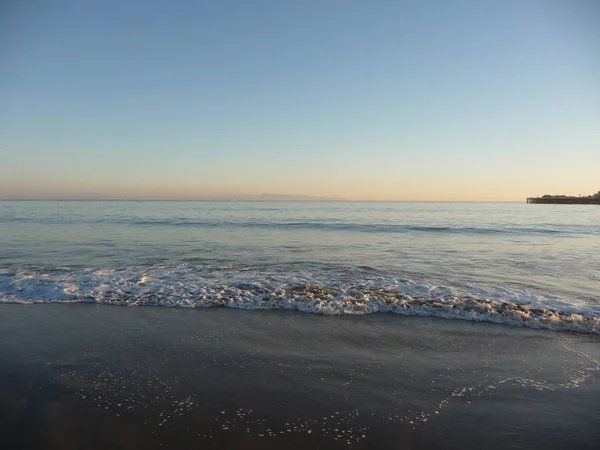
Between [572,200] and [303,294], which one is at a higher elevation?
[572,200]

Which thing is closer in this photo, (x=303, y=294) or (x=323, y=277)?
(x=303, y=294)

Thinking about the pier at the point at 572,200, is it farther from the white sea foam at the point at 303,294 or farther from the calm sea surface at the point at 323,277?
the white sea foam at the point at 303,294

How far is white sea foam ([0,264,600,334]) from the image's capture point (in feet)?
26.6

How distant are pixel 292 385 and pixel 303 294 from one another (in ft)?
15.2

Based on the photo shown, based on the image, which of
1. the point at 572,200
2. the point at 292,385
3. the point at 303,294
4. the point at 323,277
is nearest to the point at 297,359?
the point at 292,385

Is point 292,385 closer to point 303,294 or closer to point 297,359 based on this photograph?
point 297,359

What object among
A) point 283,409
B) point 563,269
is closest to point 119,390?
point 283,409

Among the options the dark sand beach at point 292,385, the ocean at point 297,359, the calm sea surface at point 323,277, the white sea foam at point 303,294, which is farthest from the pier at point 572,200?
the dark sand beach at point 292,385

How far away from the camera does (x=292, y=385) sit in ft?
15.8

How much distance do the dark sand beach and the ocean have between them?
0.9 inches

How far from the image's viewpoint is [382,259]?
15945 millimetres

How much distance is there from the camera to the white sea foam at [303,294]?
8.11 meters

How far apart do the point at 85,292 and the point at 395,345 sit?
25.7 feet

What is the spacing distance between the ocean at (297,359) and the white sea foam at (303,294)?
0.06m
